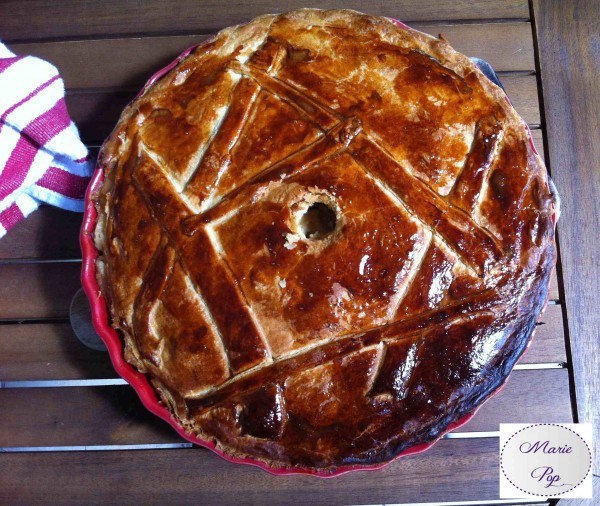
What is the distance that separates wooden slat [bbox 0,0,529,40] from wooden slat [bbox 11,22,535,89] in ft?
0.12

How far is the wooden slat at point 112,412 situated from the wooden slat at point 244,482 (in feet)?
0.24

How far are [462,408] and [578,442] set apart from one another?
528 mm

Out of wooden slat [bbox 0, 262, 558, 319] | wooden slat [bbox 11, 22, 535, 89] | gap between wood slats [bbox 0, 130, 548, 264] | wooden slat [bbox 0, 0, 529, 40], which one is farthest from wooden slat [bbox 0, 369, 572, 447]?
wooden slat [bbox 0, 0, 529, 40]

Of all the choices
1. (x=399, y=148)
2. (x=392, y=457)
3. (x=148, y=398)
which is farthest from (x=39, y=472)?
(x=399, y=148)

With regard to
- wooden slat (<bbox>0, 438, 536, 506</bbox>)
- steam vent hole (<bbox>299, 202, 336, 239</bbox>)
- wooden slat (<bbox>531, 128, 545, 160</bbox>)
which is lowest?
wooden slat (<bbox>0, 438, 536, 506</bbox>)

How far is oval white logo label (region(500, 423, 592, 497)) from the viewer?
1508 mm

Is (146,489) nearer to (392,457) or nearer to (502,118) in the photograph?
(392,457)

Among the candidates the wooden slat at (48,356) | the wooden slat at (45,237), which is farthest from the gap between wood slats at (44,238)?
the wooden slat at (48,356)

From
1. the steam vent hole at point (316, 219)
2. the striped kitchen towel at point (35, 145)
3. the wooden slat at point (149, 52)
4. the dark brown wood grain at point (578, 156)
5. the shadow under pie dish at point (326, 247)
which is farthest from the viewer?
the wooden slat at point (149, 52)

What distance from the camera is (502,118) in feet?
4.17

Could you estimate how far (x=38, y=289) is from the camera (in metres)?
1.59

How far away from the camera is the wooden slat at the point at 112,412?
1.53 m

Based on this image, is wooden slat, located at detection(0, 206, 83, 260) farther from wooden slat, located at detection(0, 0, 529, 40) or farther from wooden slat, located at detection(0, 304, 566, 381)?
wooden slat, located at detection(0, 0, 529, 40)

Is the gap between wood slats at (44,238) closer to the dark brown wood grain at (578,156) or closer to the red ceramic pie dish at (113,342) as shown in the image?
the red ceramic pie dish at (113,342)
